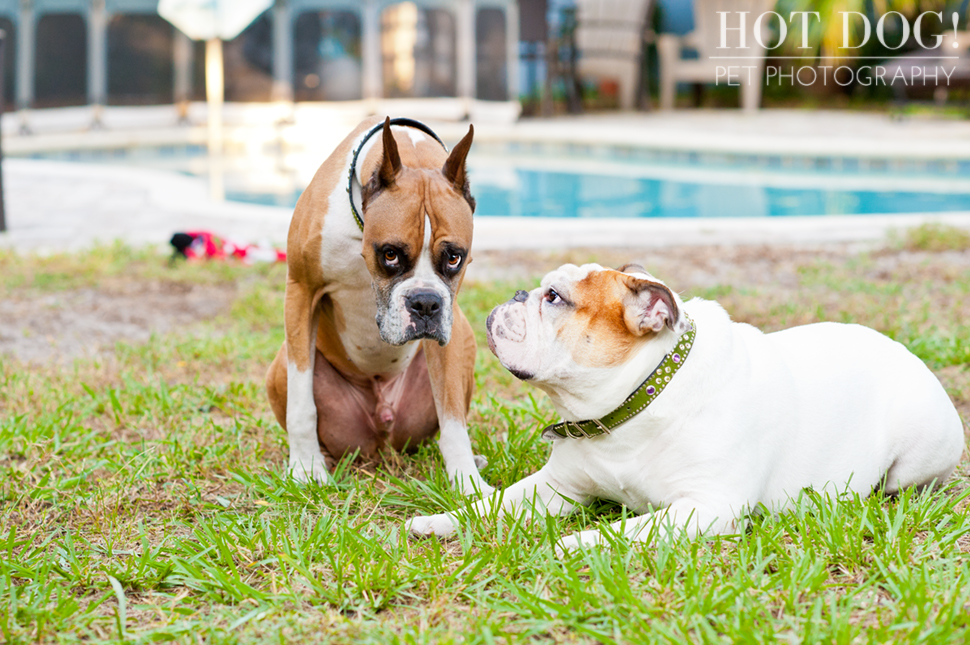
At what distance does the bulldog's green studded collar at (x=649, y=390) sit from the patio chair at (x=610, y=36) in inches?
679

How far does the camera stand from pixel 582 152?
1529 centimetres

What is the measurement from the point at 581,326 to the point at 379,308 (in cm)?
72

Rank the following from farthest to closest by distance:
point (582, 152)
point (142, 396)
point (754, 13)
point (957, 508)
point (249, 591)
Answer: point (754, 13)
point (582, 152)
point (142, 396)
point (957, 508)
point (249, 591)

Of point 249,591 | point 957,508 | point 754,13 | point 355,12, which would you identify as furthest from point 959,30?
point 249,591

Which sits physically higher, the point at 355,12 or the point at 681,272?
the point at 355,12

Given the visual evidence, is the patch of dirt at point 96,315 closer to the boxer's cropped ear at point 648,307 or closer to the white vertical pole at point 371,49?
the boxer's cropped ear at point 648,307

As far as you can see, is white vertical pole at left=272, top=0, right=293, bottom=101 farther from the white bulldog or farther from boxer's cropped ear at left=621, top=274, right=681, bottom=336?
boxer's cropped ear at left=621, top=274, right=681, bottom=336

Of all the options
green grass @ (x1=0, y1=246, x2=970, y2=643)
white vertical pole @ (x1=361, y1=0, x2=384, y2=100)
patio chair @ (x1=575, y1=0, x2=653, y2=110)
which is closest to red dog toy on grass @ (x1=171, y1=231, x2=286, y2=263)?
green grass @ (x1=0, y1=246, x2=970, y2=643)

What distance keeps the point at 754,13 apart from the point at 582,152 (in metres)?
6.34

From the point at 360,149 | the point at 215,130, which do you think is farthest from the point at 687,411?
the point at 215,130

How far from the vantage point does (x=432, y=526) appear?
8.86 ft

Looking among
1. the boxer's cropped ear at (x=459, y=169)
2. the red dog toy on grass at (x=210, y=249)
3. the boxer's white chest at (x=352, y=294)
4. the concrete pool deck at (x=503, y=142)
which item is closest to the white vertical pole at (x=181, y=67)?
the concrete pool deck at (x=503, y=142)

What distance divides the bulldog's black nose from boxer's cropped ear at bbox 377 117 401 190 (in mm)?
352

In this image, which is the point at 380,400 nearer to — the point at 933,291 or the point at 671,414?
the point at 671,414
